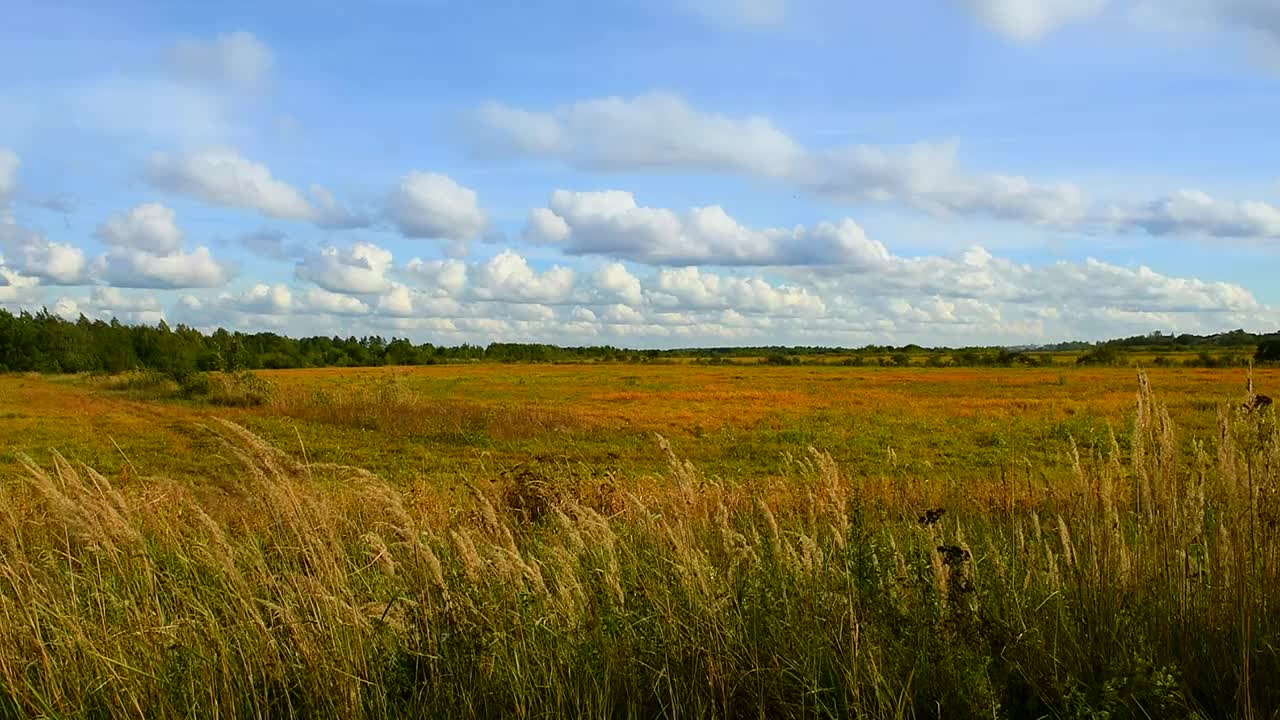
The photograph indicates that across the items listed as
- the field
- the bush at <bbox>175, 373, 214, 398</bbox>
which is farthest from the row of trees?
the field

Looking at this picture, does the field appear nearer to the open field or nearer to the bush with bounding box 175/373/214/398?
the open field

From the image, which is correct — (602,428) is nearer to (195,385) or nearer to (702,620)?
(702,620)

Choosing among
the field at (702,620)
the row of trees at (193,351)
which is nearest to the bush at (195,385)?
the row of trees at (193,351)

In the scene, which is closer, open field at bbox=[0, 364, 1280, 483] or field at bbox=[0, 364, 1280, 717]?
field at bbox=[0, 364, 1280, 717]

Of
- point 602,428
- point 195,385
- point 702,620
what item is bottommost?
point 602,428

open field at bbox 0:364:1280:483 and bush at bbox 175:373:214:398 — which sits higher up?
bush at bbox 175:373:214:398

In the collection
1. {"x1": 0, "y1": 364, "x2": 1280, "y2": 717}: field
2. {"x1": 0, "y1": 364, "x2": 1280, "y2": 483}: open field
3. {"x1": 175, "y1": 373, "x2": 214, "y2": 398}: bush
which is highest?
{"x1": 0, "y1": 364, "x2": 1280, "y2": 717}: field

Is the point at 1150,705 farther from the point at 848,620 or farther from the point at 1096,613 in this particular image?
the point at 848,620

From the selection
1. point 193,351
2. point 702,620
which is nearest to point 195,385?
point 193,351

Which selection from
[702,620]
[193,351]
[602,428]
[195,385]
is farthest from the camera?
[193,351]

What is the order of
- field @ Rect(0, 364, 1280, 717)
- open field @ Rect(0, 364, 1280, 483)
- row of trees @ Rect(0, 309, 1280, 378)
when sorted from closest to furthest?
field @ Rect(0, 364, 1280, 717), open field @ Rect(0, 364, 1280, 483), row of trees @ Rect(0, 309, 1280, 378)

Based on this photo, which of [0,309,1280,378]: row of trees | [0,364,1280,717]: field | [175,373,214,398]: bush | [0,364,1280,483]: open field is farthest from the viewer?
[0,309,1280,378]: row of trees

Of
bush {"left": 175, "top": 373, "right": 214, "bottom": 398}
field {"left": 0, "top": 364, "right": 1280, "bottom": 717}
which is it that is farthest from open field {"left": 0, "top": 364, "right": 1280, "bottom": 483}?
field {"left": 0, "top": 364, "right": 1280, "bottom": 717}

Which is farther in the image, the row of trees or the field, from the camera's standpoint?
the row of trees
